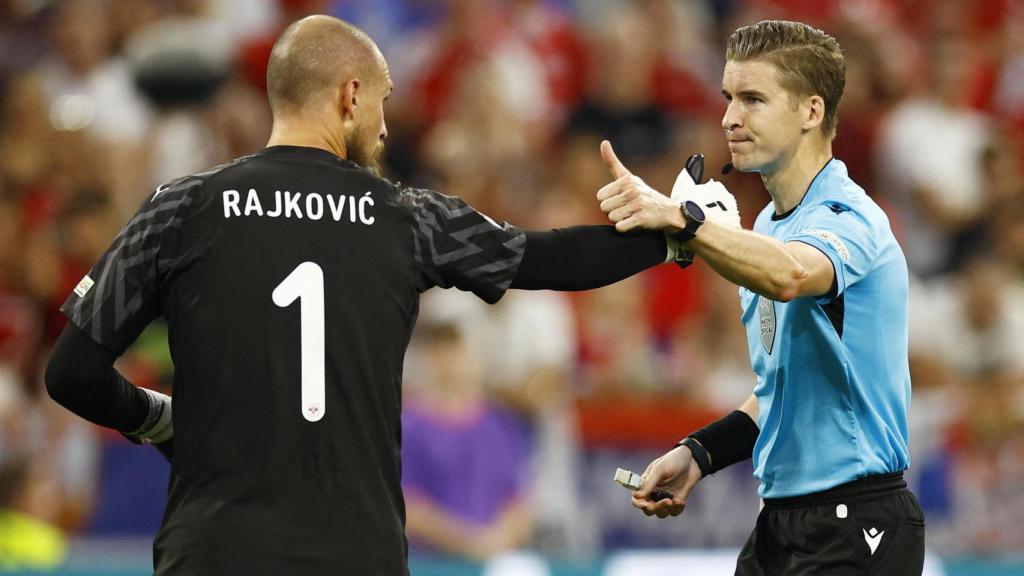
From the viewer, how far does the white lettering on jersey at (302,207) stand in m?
3.98

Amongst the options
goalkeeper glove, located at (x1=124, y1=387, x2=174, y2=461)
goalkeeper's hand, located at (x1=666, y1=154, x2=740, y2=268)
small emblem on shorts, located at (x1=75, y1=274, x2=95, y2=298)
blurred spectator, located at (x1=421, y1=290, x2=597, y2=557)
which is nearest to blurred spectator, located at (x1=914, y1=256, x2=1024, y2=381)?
blurred spectator, located at (x1=421, y1=290, x2=597, y2=557)

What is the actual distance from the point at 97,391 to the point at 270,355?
556 millimetres

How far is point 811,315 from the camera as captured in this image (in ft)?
14.8

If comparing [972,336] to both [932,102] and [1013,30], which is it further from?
[1013,30]

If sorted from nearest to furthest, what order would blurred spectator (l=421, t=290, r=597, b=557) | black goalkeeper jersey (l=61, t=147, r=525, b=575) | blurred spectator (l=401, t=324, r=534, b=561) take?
1. black goalkeeper jersey (l=61, t=147, r=525, b=575)
2. blurred spectator (l=401, t=324, r=534, b=561)
3. blurred spectator (l=421, t=290, r=597, b=557)

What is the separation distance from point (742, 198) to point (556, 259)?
22.7 feet

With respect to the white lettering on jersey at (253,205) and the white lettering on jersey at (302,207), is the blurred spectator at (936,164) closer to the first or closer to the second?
the white lettering on jersey at (302,207)

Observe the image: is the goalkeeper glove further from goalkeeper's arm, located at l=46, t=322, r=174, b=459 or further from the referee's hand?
the referee's hand

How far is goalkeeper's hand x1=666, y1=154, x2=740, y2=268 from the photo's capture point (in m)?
4.44

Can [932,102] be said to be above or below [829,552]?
above

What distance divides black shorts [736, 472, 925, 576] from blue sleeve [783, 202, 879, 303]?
0.61m

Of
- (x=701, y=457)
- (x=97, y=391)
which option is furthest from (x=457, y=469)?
(x=97, y=391)

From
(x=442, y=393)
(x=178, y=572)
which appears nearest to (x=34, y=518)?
(x=442, y=393)

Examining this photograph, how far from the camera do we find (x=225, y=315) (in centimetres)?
391
